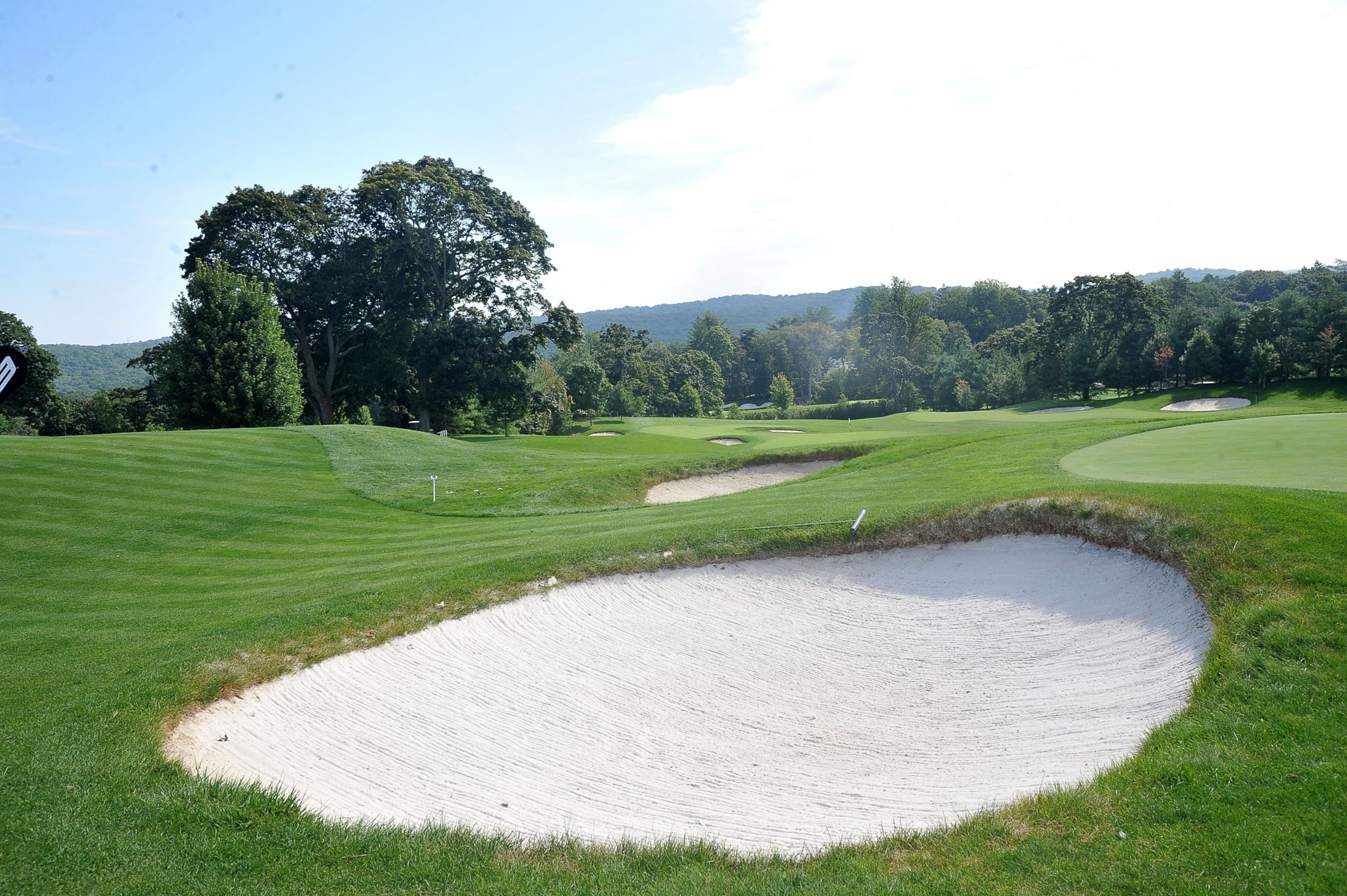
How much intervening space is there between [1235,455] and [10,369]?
1537 centimetres

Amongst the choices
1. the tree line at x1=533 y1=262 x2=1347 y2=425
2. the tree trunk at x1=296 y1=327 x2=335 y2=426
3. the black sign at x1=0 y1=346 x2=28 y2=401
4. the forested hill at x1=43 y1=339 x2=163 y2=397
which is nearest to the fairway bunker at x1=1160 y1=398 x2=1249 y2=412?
the tree line at x1=533 y1=262 x2=1347 y2=425

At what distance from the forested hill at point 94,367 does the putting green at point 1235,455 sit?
123045mm

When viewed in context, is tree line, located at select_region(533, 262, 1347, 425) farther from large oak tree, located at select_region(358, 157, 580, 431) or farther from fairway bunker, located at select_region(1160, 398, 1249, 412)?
large oak tree, located at select_region(358, 157, 580, 431)

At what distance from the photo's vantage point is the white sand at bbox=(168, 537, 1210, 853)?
251 inches

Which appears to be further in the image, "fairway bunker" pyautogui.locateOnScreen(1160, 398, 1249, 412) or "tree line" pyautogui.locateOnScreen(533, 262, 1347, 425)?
"tree line" pyautogui.locateOnScreen(533, 262, 1347, 425)

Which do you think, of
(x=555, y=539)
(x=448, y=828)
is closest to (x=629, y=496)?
(x=555, y=539)

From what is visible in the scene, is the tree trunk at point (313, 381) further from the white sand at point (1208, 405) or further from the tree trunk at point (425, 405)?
the white sand at point (1208, 405)

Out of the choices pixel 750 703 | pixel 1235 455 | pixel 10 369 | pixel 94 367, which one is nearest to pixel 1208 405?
pixel 1235 455

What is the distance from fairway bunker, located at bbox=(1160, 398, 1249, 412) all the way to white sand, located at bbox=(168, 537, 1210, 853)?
47669 millimetres

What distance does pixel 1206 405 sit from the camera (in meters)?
49.8

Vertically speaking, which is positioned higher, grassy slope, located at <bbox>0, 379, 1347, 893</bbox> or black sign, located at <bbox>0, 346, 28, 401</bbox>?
black sign, located at <bbox>0, 346, 28, 401</bbox>

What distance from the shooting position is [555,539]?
13516mm

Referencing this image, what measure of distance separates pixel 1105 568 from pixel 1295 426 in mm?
8380

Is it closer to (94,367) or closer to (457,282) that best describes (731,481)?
(457,282)
